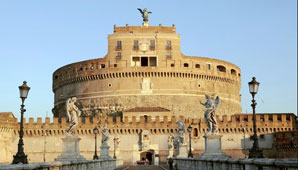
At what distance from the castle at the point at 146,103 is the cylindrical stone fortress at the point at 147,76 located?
15cm

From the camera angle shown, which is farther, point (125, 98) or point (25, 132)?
point (125, 98)

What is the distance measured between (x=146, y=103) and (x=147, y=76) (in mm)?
3963

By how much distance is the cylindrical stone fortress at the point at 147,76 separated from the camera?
6456 centimetres

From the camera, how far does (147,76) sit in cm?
6462

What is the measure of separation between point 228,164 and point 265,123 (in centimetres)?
4246

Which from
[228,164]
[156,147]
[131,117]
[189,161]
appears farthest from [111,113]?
[228,164]

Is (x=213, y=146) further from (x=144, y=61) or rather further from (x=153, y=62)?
(x=144, y=61)

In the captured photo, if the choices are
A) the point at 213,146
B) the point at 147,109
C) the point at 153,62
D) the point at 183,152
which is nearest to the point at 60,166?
the point at 213,146

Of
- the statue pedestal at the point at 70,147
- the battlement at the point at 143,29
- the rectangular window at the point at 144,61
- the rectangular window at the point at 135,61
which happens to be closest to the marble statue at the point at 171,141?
the rectangular window at the point at 135,61

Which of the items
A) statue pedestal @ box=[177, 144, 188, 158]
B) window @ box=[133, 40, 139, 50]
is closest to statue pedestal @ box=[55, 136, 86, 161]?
statue pedestal @ box=[177, 144, 188, 158]

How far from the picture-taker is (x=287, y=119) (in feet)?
186

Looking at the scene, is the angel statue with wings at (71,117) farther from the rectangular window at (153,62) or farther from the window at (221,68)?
the window at (221,68)

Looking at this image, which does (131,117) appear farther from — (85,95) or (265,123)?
(265,123)

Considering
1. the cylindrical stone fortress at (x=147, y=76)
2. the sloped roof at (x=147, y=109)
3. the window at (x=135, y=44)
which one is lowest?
the sloped roof at (x=147, y=109)
